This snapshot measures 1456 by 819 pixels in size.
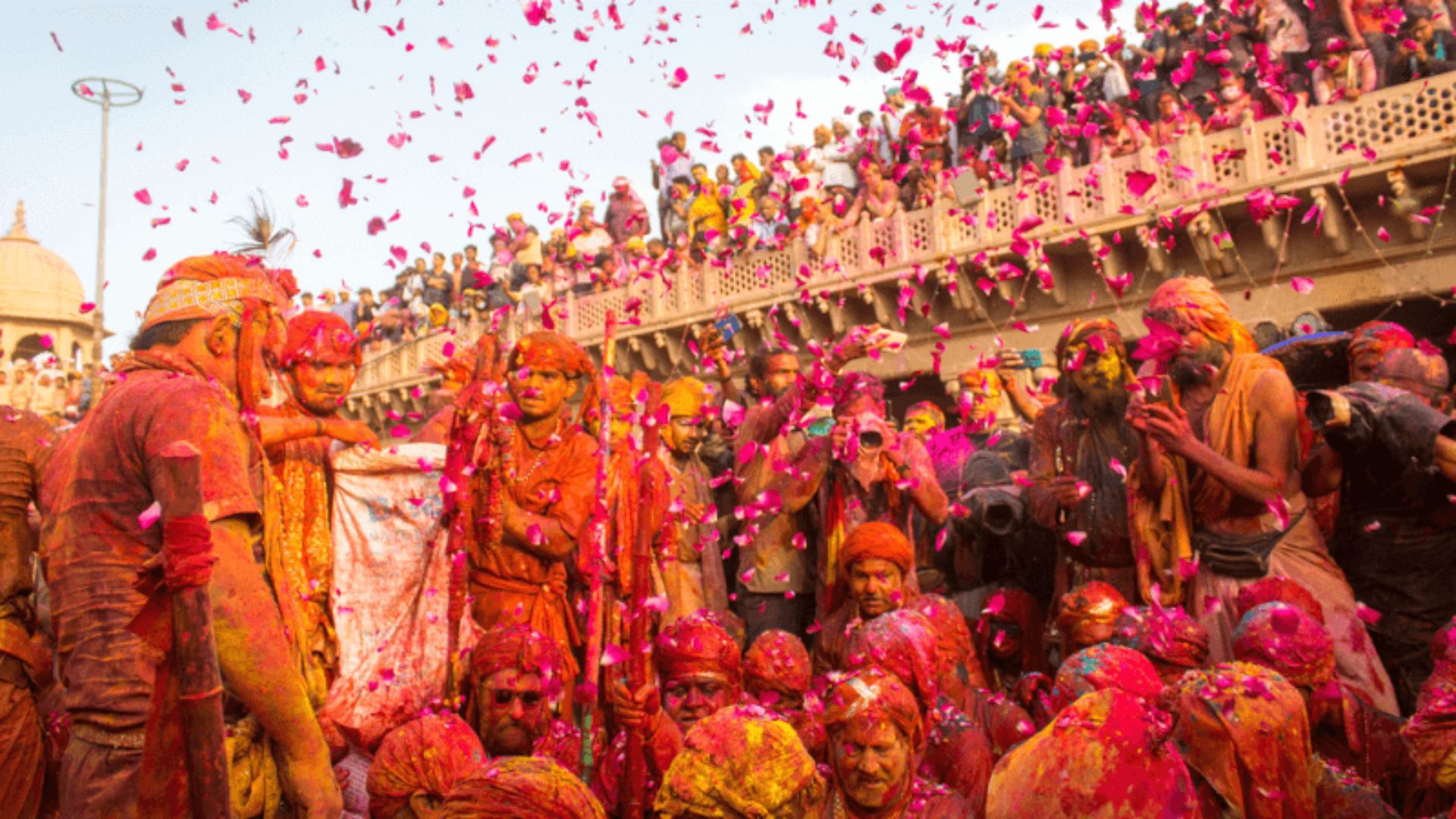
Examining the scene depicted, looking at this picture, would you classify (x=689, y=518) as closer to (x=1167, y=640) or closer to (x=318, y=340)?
(x=318, y=340)

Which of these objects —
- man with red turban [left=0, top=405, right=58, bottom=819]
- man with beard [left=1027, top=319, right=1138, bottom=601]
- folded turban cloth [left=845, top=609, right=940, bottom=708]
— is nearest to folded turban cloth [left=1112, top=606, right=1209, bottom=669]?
man with beard [left=1027, top=319, right=1138, bottom=601]

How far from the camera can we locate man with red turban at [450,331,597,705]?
4699 millimetres

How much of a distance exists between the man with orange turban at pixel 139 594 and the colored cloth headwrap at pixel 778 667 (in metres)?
2.34

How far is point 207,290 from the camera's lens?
2941 millimetres

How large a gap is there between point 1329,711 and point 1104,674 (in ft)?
2.70

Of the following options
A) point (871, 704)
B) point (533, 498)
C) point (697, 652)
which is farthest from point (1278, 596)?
point (533, 498)

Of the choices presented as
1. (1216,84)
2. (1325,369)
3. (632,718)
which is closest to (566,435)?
(632,718)

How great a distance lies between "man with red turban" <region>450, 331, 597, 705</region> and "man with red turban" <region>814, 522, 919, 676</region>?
117cm

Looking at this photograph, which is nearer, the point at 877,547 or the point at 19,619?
the point at 19,619

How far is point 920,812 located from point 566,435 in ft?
7.76

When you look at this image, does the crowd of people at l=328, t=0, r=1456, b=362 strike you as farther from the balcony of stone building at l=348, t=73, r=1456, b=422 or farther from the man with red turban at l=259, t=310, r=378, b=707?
the man with red turban at l=259, t=310, r=378, b=707

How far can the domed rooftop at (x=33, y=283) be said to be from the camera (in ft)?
125

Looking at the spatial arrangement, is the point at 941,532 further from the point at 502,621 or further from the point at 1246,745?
the point at 1246,745

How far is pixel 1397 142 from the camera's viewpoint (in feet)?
41.3
